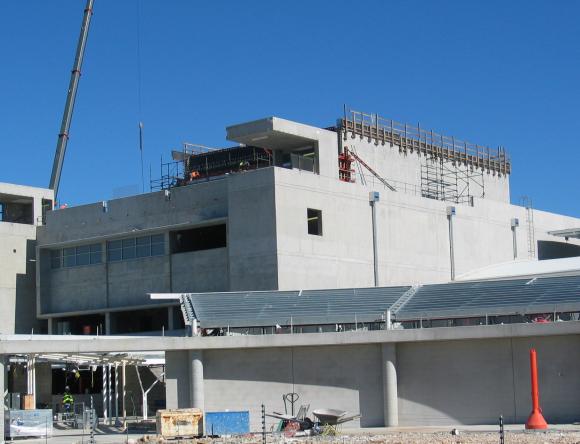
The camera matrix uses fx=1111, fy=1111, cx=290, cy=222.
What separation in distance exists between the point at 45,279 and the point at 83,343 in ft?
104

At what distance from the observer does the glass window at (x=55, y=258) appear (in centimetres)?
7862

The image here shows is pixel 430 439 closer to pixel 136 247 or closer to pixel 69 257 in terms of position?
pixel 136 247

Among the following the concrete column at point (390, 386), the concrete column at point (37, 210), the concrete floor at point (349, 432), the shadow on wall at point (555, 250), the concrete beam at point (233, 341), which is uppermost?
the concrete column at point (37, 210)

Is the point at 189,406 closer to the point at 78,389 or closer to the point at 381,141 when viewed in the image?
the point at 78,389

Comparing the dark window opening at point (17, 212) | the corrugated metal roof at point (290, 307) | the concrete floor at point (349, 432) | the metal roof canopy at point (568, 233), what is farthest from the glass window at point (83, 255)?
the metal roof canopy at point (568, 233)

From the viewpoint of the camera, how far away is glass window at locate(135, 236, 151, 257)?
73.4 m

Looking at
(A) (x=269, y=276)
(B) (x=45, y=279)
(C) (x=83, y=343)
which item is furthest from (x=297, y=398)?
(B) (x=45, y=279)

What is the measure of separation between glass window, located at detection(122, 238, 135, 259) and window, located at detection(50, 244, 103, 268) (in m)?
2.37

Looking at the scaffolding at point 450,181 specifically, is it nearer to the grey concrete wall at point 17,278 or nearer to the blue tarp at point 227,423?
the grey concrete wall at point 17,278

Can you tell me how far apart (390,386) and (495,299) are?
6290 millimetres

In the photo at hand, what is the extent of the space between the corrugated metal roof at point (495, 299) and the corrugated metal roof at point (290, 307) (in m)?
1.61

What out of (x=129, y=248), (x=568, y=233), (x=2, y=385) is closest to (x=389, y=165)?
(x=568, y=233)

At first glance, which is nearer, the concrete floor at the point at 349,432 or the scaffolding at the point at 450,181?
the concrete floor at the point at 349,432

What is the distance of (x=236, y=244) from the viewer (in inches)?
2692
